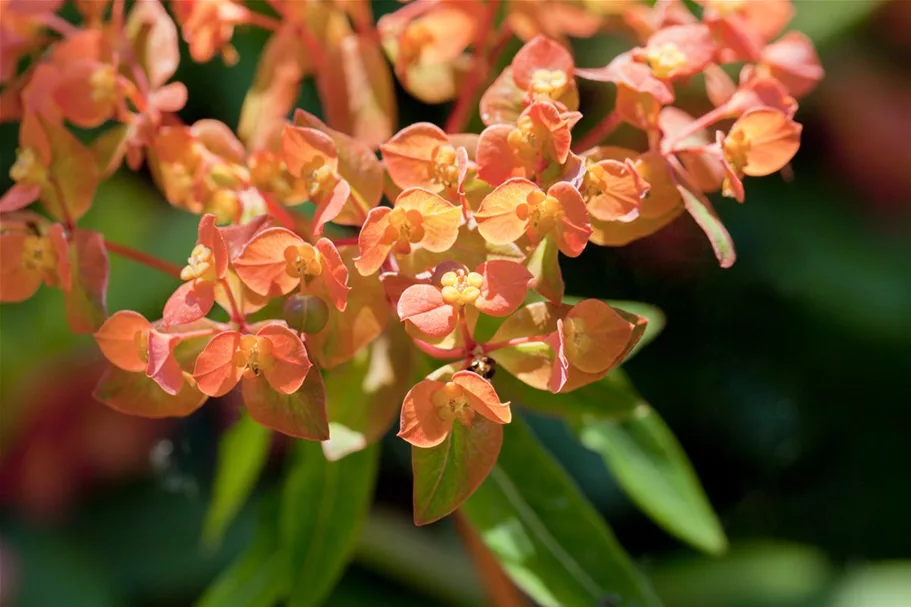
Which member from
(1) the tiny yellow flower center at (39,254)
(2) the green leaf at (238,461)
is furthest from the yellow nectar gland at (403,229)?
(2) the green leaf at (238,461)

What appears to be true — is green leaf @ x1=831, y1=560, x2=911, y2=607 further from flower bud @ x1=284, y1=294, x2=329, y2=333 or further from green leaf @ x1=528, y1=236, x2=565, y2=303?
flower bud @ x1=284, y1=294, x2=329, y2=333

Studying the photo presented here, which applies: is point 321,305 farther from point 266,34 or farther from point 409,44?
point 266,34

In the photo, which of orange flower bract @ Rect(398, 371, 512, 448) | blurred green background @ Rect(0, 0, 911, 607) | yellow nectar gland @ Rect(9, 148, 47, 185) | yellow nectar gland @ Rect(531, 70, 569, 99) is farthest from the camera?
blurred green background @ Rect(0, 0, 911, 607)

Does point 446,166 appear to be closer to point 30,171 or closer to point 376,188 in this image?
point 376,188

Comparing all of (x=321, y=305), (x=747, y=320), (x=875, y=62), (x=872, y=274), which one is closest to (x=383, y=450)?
(x=747, y=320)

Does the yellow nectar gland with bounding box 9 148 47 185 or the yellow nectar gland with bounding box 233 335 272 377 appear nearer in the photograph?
the yellow nectar gland with bounding box 233 335 272 377

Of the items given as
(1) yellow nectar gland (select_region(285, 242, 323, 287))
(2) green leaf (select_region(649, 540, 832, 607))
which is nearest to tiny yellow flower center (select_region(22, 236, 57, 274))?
(1) yellow nectar gland (select_region(285, 242, 323, 287))

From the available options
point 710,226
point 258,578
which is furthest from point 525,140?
point 258,578
